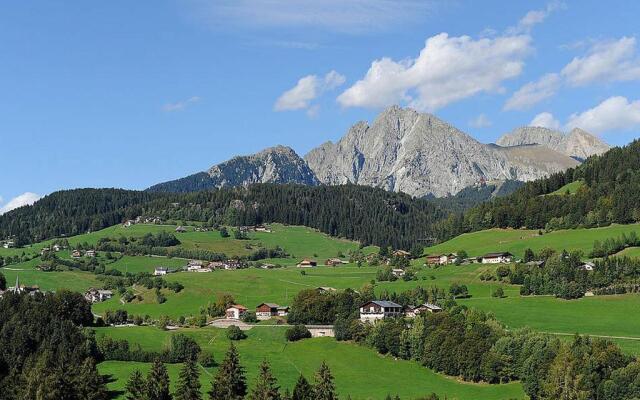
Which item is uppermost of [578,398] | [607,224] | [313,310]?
[607,224]

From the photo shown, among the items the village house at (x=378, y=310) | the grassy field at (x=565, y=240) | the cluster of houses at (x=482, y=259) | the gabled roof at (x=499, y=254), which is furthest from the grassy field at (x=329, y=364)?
the grassy field at (x=565, y=240)

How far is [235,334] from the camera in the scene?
130 meters

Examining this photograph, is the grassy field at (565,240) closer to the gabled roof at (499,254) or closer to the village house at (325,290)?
the gabled roof at (499,254)

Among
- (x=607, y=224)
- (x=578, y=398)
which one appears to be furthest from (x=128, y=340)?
(x=607, y=224)

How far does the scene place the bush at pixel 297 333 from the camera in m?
130

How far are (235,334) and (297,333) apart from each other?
1010cm

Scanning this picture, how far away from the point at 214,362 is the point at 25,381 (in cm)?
2679

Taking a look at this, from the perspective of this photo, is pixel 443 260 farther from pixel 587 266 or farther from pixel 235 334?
pixel 235 334

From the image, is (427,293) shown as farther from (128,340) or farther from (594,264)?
(128,340)

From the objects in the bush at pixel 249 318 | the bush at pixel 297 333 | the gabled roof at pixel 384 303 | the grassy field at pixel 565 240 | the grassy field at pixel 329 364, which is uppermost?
the grassy field at pixel 565 240

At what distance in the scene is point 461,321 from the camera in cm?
11694

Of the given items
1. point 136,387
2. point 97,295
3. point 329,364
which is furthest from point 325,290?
point 136,387

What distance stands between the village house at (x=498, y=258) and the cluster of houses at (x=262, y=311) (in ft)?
180

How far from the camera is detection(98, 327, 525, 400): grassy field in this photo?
9919cm
